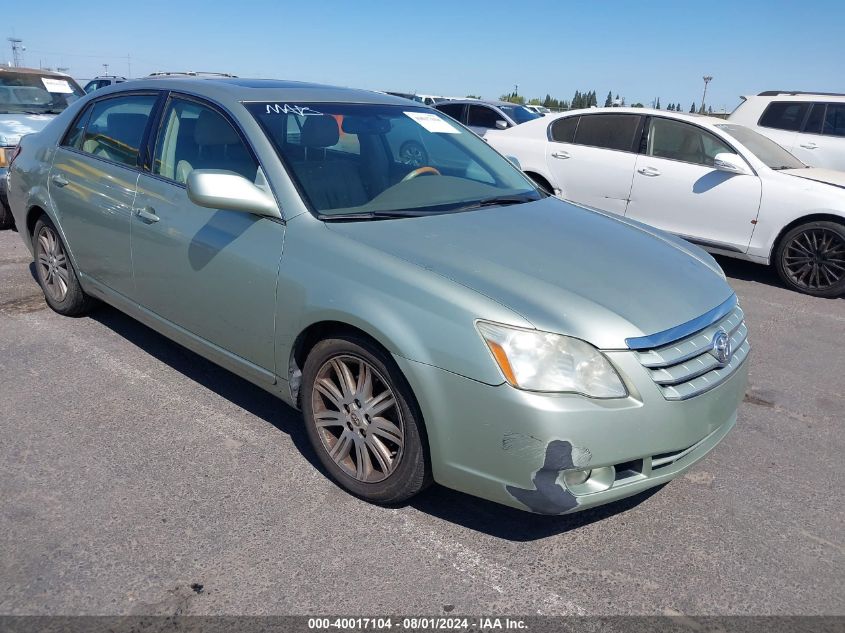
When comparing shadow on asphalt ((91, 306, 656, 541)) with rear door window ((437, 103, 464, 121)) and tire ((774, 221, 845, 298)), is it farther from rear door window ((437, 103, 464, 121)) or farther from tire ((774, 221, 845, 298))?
rear door window ((437, 103, 464, 121))

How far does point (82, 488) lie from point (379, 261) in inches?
63.3

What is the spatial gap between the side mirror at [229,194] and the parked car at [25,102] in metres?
5.43

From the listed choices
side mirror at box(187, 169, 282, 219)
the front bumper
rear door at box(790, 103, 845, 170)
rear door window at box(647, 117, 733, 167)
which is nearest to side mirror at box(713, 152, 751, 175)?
rear door window at box(647, 117, 733, 167)

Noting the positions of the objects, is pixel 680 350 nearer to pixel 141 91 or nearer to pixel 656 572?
pixel 656 572

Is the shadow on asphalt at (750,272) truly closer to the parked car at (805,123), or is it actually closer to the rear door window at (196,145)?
the parked car at (805,123)

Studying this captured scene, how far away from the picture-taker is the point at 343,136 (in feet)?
12.0

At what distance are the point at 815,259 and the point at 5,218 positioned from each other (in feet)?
27.2

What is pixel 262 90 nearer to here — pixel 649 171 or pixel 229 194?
pixel 229 194

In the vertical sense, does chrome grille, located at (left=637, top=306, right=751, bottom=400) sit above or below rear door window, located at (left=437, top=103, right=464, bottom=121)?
below

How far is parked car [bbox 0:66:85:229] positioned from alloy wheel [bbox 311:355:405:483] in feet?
19.6

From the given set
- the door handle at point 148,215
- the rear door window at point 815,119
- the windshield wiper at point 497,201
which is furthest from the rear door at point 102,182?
the rear door window at point 815,119

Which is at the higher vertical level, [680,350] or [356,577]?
[680,350]

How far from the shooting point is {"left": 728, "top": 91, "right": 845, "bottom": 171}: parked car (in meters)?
9.76

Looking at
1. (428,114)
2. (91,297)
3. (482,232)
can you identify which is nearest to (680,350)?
(482,232)
